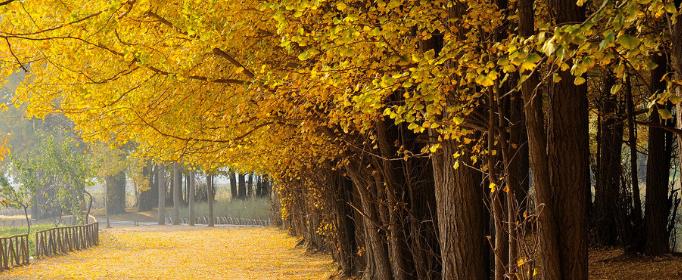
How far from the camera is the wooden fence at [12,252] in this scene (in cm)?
2326

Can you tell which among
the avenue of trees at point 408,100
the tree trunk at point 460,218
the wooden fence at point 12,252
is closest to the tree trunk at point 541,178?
the avenue of trees at point 408,100

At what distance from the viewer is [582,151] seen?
7.62 metres

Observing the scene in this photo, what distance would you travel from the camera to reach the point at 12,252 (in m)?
24.1

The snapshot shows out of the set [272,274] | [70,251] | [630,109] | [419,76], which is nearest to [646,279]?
[630,109]

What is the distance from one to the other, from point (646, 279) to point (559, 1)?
6.78 m

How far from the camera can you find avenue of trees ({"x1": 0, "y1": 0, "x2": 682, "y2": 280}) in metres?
7.54

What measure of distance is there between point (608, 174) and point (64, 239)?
20.5 meters

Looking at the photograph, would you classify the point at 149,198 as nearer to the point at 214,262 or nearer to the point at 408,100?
the point at 214,262

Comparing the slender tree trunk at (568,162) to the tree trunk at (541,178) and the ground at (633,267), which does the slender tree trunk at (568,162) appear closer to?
the tree trunk at (541,178)

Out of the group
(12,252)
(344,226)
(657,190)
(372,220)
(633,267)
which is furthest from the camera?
(12,252)

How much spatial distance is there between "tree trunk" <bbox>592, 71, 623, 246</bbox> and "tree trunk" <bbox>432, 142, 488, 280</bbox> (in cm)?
661

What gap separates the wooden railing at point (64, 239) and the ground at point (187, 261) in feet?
1.44

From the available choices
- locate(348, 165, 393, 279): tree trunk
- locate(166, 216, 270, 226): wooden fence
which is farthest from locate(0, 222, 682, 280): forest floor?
locate(166, 216, 270, 226): wooden fence

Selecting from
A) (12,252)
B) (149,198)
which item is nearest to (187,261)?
(12,252)
